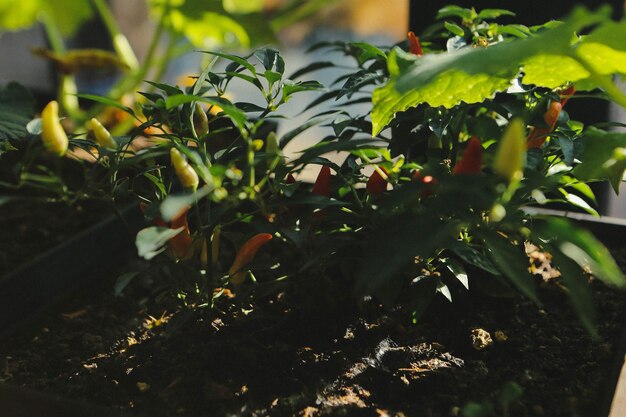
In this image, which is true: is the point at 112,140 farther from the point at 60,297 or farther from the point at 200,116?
the point at 60,297

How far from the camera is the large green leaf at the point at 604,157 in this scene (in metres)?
0.61

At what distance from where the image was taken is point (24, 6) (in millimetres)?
796

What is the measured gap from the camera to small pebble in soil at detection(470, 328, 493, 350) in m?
0.79

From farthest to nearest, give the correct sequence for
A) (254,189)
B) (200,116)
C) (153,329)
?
(153,329) → (200,116) → (254,189)

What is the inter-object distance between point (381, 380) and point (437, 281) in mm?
121

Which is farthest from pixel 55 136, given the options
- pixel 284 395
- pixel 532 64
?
pixel 532 64

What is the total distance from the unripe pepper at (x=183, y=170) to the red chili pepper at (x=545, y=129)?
0.36 meters

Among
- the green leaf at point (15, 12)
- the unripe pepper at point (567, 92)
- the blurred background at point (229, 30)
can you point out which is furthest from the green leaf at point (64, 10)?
the unripe pepper at point (567, 92)

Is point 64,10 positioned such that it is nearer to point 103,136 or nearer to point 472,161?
point 103,136

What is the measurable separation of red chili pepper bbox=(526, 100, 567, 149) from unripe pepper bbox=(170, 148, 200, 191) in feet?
1.17

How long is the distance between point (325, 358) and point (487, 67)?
A: 39cm

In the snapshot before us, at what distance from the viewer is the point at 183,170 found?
0.61 m

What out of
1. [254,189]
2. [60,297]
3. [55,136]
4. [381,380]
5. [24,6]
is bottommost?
[381,380]

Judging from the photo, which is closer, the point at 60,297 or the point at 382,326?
the point at 382,326
